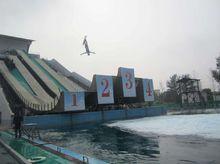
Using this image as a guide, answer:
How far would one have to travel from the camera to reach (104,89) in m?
26.9

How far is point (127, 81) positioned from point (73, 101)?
331 inches

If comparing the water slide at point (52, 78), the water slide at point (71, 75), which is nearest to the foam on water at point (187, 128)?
the water slide at point (52, 78)

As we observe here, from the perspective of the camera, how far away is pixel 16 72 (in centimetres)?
3466

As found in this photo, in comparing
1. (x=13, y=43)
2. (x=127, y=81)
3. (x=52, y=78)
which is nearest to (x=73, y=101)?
(x=127, y=81)

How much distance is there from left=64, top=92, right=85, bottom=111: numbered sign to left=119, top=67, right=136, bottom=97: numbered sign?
6438mm

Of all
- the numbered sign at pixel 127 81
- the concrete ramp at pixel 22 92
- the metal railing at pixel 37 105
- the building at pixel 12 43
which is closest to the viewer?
the metal railing at pixel 37 105

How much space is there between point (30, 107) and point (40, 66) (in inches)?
695

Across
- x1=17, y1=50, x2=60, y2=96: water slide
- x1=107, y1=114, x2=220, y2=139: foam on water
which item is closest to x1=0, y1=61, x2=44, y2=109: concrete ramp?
x1=17, y1=50, x2=60, y2=96: water slide

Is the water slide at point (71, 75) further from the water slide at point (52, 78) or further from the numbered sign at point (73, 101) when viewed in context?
the numbered sign at point (73, 101)

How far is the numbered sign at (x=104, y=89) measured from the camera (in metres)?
26.4

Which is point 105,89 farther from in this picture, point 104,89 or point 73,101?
point 73,101

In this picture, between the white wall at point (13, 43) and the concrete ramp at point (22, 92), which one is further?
the white wall at point (13, 43)

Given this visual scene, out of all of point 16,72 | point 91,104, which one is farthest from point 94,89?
point 16,72

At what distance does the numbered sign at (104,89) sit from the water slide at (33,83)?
17.9 feet
